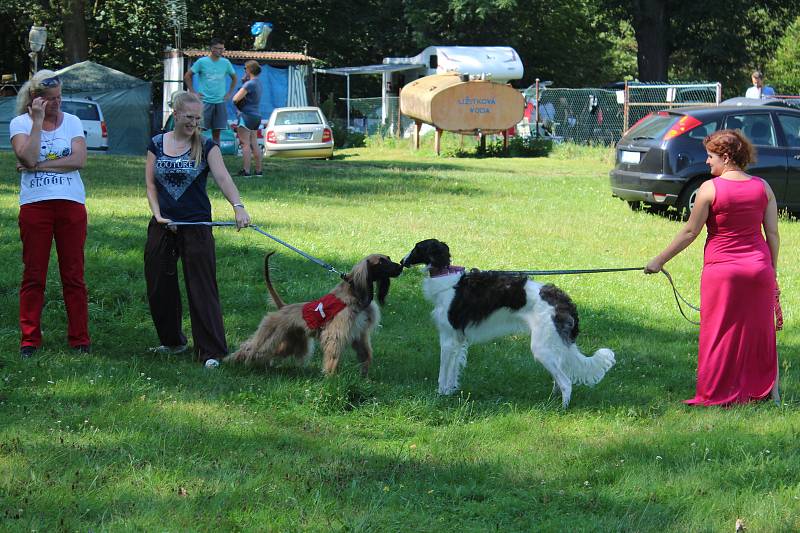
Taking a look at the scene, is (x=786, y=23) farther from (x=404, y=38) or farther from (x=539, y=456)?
(x=539, y=456)

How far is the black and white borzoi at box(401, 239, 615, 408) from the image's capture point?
6215 mm

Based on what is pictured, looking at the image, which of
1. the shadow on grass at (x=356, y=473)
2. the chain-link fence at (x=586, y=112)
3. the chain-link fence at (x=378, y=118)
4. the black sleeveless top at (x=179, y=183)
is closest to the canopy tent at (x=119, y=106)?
the chain-link fence at (x=378, y=118)

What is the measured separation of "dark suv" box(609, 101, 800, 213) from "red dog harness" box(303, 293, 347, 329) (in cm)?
840

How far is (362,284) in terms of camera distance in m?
6.42

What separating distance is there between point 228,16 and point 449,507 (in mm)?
40875

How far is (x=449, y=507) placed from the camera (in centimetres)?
448

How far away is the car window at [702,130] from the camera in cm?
1392

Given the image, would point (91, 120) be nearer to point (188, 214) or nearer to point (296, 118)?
point (296, 118)

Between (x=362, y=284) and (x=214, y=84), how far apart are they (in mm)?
9501

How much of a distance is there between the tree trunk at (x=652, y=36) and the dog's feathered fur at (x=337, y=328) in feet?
106

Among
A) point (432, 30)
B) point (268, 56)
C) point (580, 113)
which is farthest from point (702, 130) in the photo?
point (432, 30)

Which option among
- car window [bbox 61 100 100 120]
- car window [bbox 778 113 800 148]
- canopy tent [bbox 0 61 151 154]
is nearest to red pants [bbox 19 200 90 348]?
car window [bbox 778 113 800 148]

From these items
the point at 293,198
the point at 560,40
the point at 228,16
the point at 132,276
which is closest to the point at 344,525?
the point at 132,276

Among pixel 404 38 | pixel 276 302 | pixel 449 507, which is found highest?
pixel 404 38
